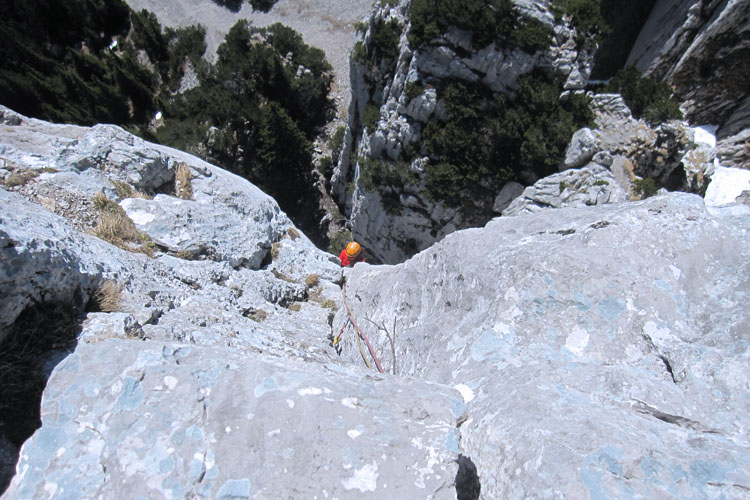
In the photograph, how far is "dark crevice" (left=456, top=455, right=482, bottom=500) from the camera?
3021mm

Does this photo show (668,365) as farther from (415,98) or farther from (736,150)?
(736,150)

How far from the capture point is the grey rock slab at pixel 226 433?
8.75 ft

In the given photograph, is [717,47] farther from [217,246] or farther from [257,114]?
[257,114]

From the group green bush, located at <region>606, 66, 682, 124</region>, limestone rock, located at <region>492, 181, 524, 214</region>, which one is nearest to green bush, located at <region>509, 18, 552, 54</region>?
green bush, located at <region>606, 66, 682, 124</region>

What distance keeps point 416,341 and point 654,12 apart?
23.5 metres

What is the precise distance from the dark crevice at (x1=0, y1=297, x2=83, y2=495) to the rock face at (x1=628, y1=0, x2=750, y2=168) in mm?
22299

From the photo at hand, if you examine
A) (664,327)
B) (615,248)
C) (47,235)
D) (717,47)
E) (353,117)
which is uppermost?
(353,117)

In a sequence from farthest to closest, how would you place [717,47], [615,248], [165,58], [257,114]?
1. [165,58]
2. [257,114]
3. [717,47]
4. [615,248]

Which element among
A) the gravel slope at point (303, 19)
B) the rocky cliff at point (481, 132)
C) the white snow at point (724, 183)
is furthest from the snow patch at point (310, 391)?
the gravel slope at point (303, 19)

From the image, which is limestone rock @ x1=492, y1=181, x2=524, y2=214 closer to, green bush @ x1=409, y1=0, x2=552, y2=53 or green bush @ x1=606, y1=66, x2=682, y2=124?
green bush @ x1=606, y1=66, x2=682, y2=124

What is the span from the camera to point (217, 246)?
7.21 meters

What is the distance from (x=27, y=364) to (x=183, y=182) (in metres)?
5.23

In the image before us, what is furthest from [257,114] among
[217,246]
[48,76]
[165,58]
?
[217,246]

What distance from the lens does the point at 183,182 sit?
26.1 ft
